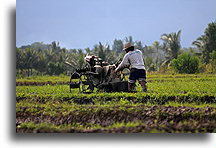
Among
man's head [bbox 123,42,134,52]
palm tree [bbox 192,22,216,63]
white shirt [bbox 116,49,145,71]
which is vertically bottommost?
white shirt [bbox 116,49,145,71]

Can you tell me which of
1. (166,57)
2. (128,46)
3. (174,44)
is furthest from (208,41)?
(128,46)

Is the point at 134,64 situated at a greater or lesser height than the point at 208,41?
lesser

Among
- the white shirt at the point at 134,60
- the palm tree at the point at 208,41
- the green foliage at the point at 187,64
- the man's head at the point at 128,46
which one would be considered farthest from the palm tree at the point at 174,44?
the white shirt at the point at 134,60

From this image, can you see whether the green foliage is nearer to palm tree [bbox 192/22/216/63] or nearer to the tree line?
the tree line

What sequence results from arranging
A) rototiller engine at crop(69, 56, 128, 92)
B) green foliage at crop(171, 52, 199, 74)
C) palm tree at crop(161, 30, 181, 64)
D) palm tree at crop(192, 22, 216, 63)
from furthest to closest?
palm tree at crop(161, 30, 181, 64), palm tree at crop(192, 22, 216, 63), green foliage at crop(171, 52, 199, 74), rototiller engine at crop(69, 56, 128, 92)

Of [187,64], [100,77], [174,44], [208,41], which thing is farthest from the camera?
[174,44]

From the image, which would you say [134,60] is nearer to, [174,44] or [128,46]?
[128,46]

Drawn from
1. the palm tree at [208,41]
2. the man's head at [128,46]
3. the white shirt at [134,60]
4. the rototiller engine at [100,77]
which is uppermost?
the palm tree at [208,41]

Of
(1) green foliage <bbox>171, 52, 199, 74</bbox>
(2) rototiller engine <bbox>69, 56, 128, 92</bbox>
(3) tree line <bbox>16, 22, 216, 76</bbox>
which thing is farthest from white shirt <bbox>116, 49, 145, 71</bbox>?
(1) green foliage <bbox>171, 52, 199, 74</bbox>

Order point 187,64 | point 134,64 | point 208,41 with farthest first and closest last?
point 208,41 → point 187,64 → point 134,64

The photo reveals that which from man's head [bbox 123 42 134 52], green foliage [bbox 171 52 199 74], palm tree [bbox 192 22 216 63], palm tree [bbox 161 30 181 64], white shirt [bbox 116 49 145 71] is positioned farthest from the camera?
palm tree [bbox 161 30 181 64]

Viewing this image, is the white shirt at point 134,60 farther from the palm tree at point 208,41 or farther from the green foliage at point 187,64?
the palm tree at point 208,41
